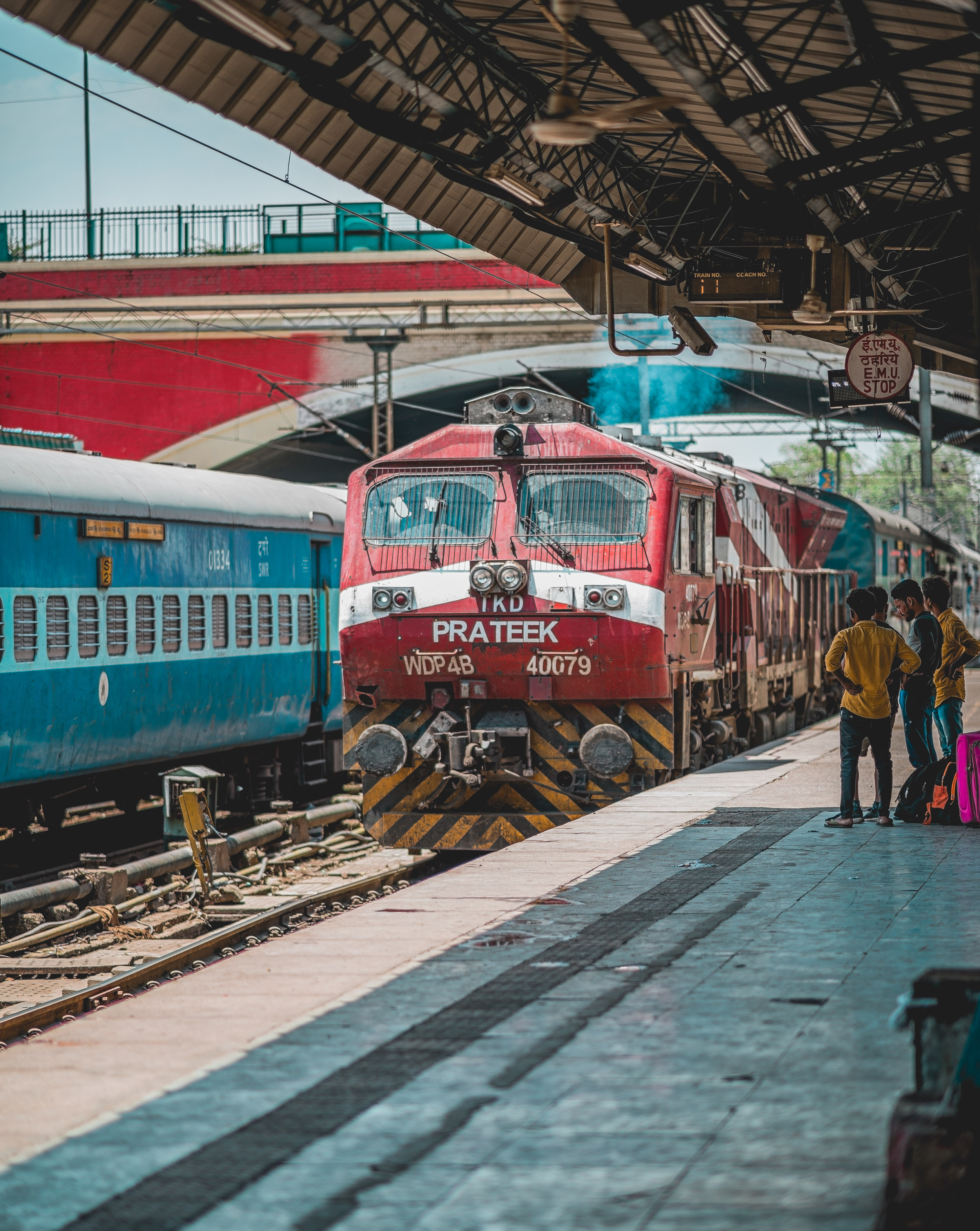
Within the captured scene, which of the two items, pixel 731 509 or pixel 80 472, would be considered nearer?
pixel 80 472

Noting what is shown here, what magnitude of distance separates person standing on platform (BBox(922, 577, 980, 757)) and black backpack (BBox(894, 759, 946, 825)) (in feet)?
1.24

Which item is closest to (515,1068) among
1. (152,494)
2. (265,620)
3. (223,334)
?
(152,494)

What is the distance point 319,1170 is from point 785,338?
3343 cm

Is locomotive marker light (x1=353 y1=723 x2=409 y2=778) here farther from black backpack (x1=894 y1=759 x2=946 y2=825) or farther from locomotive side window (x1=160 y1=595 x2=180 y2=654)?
black backpack (x1=894 y1=759 x2=946 y2=825)

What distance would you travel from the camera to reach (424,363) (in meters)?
37.8

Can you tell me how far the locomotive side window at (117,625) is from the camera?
1476 cm

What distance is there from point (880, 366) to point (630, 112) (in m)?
7.04

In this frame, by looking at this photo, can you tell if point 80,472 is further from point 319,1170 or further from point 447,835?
point 319,1170

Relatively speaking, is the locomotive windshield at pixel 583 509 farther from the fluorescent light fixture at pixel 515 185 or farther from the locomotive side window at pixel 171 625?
the locomotive side window at pixel 171 625

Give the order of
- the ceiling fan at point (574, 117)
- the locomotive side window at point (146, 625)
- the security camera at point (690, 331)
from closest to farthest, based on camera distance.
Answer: the ceiling fan at point (574, 117)
the locomotive side window at point (146, 625)
the security camera at point (690, 331)

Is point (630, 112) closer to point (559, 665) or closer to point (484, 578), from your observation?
point (484, 578)

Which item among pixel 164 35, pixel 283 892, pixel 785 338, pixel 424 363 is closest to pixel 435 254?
pixel 424 363

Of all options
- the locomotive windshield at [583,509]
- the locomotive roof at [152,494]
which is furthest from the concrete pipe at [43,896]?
the locomotive windshield at [583,509]

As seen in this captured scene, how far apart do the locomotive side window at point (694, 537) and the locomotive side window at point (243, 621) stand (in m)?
5.45
